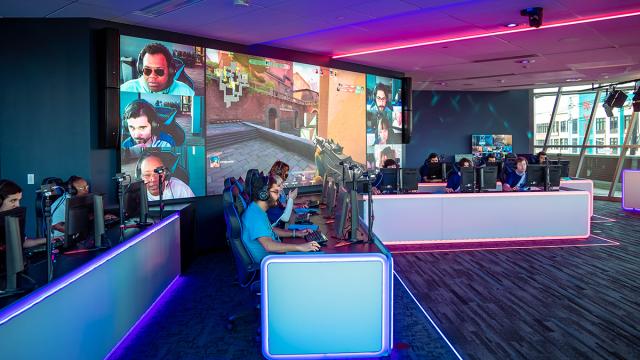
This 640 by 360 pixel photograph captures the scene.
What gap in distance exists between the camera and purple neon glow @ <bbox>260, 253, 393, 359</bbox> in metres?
3.18

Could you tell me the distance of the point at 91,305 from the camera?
307cm

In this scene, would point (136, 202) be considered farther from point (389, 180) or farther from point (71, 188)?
point (389, 180)

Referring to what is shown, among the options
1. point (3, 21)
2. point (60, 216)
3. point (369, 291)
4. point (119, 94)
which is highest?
point (3, 21)

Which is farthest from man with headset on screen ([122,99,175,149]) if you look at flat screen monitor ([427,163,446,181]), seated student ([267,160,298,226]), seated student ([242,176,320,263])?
flat screen monitor ([427,163,446,181])

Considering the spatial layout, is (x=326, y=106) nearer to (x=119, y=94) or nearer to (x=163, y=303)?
(x=119, y=94)

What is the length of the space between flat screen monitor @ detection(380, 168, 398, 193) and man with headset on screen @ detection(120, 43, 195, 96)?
3.26 m

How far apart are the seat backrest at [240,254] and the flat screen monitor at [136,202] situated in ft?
3.67

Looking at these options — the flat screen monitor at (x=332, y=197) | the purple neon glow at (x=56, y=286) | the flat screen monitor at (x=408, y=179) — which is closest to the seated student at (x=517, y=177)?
the flat screen monitor at (x=408, y=179)

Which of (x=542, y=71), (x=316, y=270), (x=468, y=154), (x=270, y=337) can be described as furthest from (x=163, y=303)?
(x=468, y=154)

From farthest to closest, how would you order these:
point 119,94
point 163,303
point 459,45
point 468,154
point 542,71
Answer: point 468,154 → point 542,71 → point 459,45 → point 119,94 → point 163,303

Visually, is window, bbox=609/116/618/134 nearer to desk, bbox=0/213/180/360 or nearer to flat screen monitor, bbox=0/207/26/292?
desk, bbox=0/213/180/360

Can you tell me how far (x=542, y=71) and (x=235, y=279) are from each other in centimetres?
857

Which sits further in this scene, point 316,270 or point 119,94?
point 119,94

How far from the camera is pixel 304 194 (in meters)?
8.10
